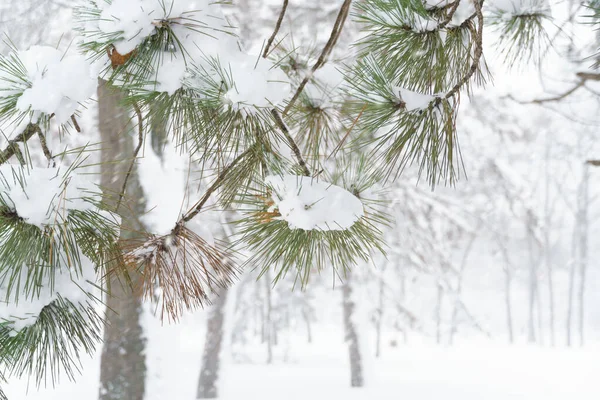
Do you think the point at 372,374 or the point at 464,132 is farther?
the point at 372,374

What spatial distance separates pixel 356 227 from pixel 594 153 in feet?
41.3

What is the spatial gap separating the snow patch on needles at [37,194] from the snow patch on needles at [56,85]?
0.17 metres

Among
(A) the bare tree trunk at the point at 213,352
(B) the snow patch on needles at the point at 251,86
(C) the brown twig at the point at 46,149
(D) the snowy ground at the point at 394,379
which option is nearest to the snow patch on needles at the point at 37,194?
(C) the brown twig at the point at 46,149

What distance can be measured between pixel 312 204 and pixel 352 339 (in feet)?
21.7

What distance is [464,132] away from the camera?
6.71 meters

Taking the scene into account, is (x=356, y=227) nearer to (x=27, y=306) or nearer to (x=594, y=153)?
(x=27, y=306)

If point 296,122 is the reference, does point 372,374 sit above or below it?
below

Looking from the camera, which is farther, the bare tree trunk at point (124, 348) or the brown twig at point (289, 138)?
the bare tree trunk at point (124, 348)

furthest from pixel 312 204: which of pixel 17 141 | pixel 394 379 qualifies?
pixel 394 379

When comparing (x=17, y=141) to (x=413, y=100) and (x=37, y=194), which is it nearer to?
(x=37, y=194)

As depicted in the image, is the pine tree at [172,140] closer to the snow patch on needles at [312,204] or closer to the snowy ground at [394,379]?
the snow patch on needles at [312,204]

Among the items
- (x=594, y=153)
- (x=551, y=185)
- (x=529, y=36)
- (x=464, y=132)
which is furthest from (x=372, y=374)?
(x=551, y=185)

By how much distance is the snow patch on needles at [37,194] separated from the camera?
955 millimetres

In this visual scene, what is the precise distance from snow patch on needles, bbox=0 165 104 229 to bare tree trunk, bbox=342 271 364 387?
6482 mm
